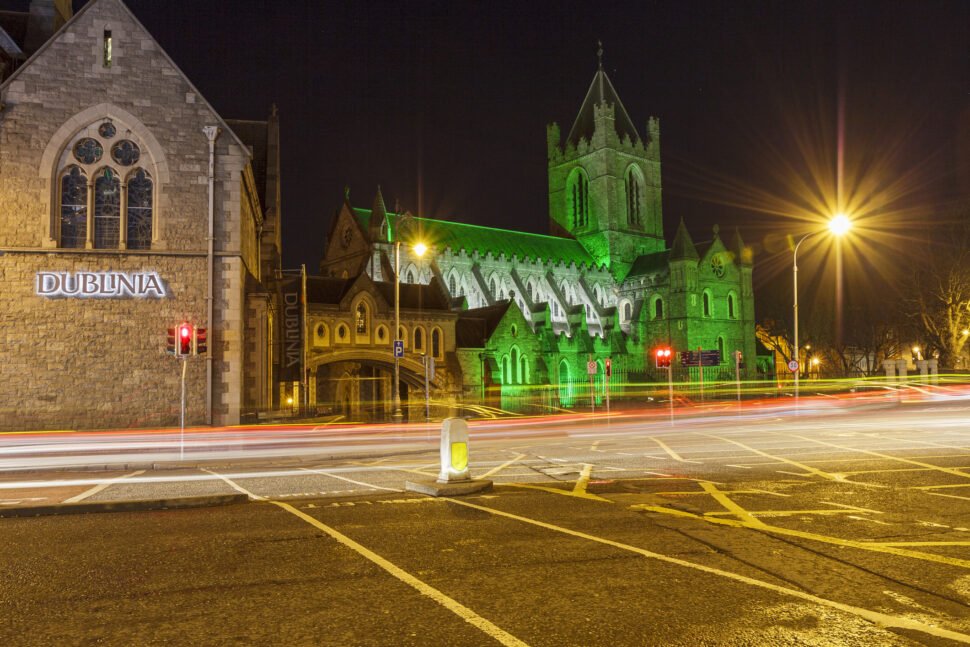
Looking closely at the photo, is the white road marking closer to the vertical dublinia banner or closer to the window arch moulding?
the window arch moulding

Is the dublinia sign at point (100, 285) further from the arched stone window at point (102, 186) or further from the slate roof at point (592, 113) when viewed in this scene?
the slate roof at point (592, 113)

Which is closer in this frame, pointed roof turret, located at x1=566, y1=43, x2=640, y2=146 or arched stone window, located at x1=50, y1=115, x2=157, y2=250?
arched stone window, located at x1=50, y1=115, x2=157, y2=250

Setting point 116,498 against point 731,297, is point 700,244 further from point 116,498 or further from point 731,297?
point 116,498

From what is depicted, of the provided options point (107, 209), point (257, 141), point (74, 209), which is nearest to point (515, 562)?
point (107, 209)

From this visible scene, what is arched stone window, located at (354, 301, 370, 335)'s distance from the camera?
45.6m

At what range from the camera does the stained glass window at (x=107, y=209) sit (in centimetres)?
2441

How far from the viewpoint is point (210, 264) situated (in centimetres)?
2436

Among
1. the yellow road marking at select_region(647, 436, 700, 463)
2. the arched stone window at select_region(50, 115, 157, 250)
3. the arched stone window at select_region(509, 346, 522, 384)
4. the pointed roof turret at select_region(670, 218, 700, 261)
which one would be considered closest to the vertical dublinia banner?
the arched stone window at select_region(50, 115, 157, 250)

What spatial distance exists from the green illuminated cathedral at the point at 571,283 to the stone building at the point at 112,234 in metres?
17.3

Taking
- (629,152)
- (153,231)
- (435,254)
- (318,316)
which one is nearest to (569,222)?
(629,152)

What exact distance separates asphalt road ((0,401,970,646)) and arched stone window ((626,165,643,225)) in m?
78.6

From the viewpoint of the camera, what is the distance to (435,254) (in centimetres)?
6412

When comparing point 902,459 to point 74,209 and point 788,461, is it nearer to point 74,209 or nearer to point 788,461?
point 788,461

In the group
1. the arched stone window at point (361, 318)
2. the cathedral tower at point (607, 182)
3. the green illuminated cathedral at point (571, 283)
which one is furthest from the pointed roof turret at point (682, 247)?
the arched stone window at point (361, 318)
